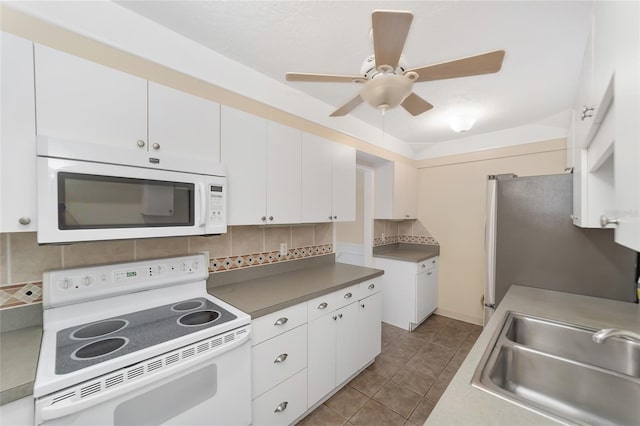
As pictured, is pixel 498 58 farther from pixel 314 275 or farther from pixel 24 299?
pixel 24 299

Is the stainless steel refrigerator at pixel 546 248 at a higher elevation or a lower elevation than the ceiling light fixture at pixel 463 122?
lower

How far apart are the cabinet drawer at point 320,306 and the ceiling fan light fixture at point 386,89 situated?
131 centimetres

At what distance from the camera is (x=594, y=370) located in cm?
94

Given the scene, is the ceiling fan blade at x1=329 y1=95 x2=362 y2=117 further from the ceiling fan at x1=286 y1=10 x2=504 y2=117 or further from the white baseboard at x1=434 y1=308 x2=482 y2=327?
the white baseboard at x1=434 y1=308 x2=482 y2=327

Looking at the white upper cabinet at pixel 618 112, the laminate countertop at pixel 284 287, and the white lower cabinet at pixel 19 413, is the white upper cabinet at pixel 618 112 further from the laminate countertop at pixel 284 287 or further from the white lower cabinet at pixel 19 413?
the white lower cabinet at pixel 19 413

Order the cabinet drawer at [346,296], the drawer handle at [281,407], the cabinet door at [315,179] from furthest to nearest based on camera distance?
the cabinet door at [315,179] < the cabinet drawer at [346,296] < the drawer handle at [281,407]

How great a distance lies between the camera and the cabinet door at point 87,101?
102 cm

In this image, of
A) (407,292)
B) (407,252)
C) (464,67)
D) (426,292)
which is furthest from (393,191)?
(464,67)

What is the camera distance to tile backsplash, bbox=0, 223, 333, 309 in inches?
44.6

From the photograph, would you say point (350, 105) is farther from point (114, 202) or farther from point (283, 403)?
point (283, 403)

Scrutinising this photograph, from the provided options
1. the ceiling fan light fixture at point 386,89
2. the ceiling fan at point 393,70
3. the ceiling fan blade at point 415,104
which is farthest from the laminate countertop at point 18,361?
the ceiling fan blade at point 415,104

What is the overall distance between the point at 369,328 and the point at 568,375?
141 centimetres

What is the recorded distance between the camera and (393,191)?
3322mm

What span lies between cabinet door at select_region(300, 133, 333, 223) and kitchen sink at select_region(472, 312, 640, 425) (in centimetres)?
145
